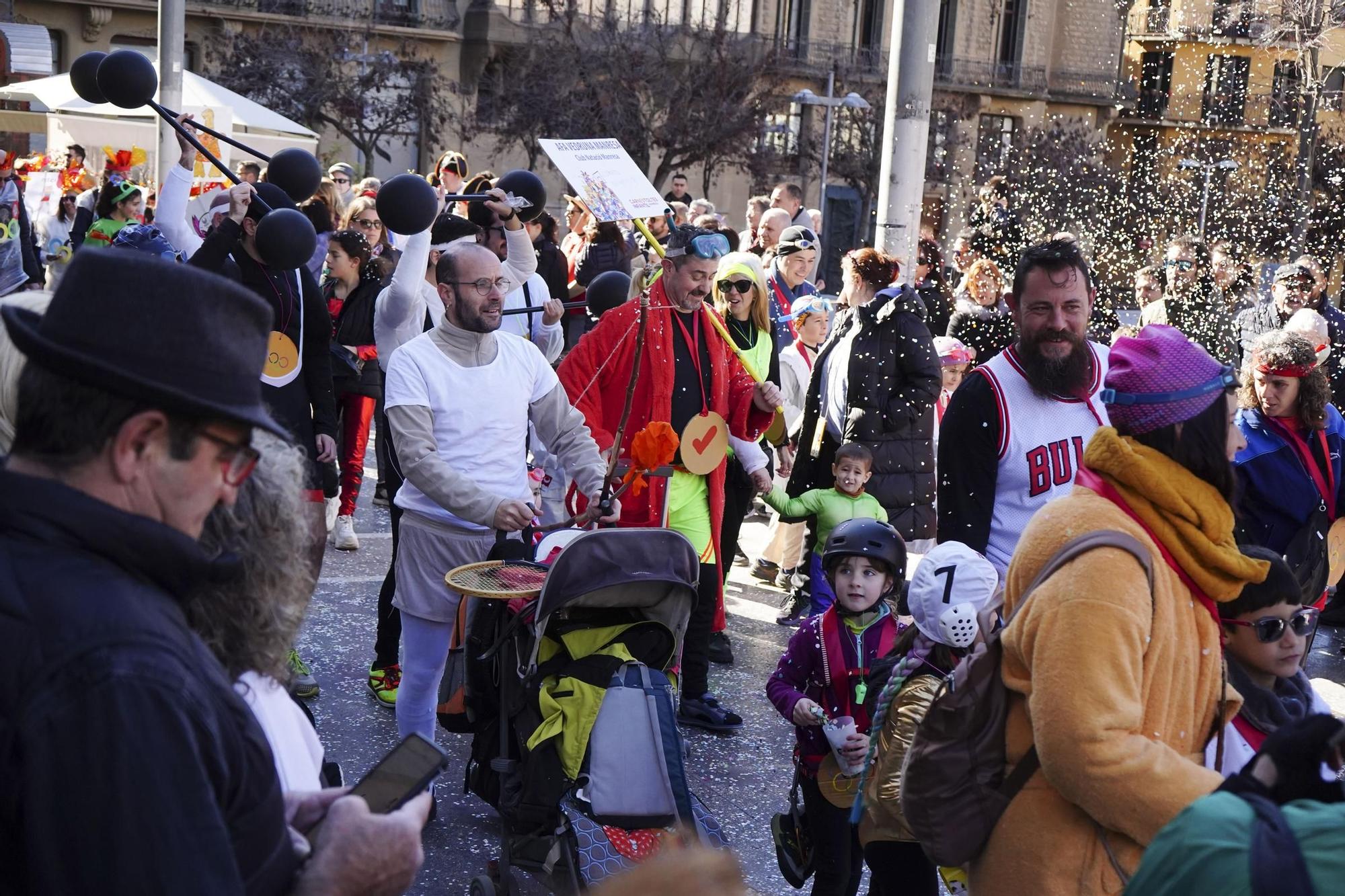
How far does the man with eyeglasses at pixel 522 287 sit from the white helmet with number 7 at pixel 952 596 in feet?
11.5

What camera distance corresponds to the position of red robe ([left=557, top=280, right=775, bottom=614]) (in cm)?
599

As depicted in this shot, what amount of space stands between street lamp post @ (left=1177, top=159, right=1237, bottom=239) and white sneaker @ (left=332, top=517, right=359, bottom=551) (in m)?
28.4

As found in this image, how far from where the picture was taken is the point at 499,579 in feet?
14.8

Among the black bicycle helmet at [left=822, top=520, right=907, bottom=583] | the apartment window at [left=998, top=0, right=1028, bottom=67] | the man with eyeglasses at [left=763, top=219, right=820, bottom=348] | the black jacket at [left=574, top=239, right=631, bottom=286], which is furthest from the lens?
the apartment window at [left=998, top=0, right=1028, bottom=67]

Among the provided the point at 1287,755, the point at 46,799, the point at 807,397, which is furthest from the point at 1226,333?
the point at 46,799

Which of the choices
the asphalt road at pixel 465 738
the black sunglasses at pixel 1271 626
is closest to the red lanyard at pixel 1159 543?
the black sunglasses at pixel 1271 626

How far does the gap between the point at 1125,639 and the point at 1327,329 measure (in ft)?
24.1

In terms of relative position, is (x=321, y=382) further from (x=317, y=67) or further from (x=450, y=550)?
(x=317, y=67)

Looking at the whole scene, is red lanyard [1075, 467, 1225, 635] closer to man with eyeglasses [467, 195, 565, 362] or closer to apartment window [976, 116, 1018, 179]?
man with eyeglasses [467, 195, 565, 362]

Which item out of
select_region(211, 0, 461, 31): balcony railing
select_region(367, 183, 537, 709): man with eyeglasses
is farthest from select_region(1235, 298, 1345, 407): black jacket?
select_region(211, 0, 461, 31): balcony railing

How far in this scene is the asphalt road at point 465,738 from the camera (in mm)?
4992

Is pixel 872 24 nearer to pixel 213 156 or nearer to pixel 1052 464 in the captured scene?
pixel 213 156

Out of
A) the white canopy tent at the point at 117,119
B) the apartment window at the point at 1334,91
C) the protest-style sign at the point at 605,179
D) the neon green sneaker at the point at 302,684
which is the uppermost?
the apartment window at the point at 1334,91

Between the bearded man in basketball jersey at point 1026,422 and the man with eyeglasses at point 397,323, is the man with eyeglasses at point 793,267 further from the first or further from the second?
the bearded man in basketball jersey at point 1026,422
